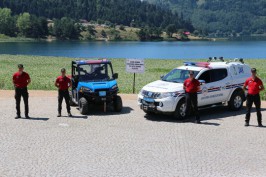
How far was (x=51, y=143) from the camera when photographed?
12133 millimetres

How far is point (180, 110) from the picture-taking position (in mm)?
15664

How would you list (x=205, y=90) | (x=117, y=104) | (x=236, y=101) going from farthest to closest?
1. (x=236, y=101)
2. (x=117, y=104)
3. (x=205, y=90)

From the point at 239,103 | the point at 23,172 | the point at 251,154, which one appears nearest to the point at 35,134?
the point at 23,172

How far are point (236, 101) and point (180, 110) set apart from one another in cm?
310

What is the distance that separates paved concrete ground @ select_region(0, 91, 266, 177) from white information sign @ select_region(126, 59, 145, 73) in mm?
4598

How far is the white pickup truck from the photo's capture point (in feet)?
50.8

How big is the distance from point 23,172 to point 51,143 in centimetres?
265

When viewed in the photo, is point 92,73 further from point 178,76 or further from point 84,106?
point 178,76

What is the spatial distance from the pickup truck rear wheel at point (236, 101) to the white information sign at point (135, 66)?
529 cm

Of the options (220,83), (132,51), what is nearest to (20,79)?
(220,83)

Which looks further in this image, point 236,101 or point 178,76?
point 236,101

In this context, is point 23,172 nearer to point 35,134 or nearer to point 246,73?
point 35,134

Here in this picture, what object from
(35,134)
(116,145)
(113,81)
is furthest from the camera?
(113,81)

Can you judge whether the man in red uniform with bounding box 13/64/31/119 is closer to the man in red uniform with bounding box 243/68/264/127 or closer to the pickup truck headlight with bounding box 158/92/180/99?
the pickup truck headlight with bounding box 158/92/180/99
